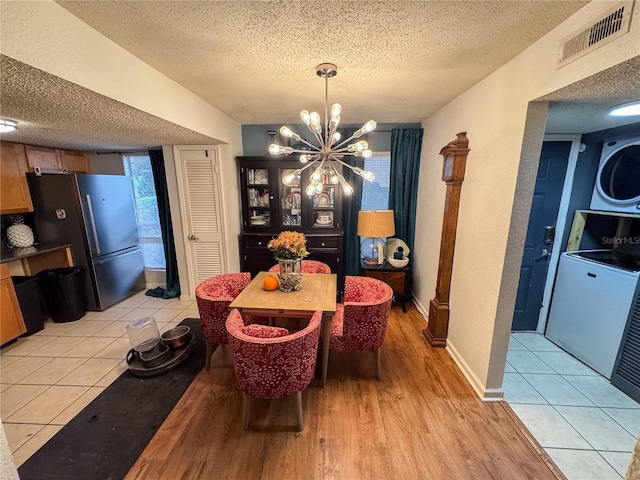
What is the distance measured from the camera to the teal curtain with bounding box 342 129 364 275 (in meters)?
3.58

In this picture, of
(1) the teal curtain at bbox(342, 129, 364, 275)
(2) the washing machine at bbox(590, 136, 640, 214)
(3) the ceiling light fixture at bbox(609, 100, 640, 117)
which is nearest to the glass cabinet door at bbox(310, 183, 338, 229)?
(1) the teal curtain at bbox(342, 129, 364, 275)

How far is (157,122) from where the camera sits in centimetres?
206

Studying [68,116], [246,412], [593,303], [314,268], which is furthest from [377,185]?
[68,116]

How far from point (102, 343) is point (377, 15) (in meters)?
3.69

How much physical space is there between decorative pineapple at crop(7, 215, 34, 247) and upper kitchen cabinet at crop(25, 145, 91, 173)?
65 centimetres

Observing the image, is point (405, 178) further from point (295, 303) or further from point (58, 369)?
point (58, 369)

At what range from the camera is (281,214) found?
3547 mm

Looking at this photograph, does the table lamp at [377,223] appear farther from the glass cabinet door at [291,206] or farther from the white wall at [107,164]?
the white wall at [107,164]

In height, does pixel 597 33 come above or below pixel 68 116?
above

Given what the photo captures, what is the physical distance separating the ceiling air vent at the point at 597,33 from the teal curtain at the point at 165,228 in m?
3.97

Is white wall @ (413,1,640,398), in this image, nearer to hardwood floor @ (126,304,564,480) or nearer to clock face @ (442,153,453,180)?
clock face @ (442,153,453,180)

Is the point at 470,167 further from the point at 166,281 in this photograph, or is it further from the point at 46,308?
the point at 46,308

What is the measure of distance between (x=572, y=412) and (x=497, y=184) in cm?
175

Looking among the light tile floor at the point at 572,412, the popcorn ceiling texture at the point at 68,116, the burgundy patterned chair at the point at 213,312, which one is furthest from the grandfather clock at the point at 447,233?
the popcorn ceiling texture at the point at 68,116
